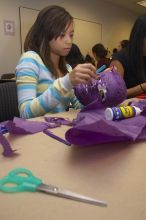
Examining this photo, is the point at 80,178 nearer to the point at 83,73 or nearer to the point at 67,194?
the point at 67,194

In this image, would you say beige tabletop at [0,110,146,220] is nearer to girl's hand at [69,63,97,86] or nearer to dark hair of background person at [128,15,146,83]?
girl's hand at [69,63,97,86]

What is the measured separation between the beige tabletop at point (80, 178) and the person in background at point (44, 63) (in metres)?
0.30

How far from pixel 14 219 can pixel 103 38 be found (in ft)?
17.4

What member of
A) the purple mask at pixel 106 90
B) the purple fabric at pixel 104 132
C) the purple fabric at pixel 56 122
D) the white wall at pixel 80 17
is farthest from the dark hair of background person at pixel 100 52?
the purple fabric at pixel 104 132

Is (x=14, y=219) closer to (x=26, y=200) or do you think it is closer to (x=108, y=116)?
(x=26, y=200)

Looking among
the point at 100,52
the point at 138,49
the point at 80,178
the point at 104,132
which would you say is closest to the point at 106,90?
the point at 104,132

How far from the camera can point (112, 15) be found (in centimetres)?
545

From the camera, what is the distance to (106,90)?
772 mm

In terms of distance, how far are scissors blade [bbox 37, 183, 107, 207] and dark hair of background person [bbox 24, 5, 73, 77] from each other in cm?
74

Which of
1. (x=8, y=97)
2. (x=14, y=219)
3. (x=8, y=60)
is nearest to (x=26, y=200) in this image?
(x=14, y=219)

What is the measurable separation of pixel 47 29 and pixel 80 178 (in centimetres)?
76

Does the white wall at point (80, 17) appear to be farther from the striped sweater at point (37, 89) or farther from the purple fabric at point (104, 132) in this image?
the purple fabric at point (104, 132)

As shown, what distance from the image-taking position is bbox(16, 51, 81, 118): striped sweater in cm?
82

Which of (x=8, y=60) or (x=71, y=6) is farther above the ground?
(x=71, y=6)
